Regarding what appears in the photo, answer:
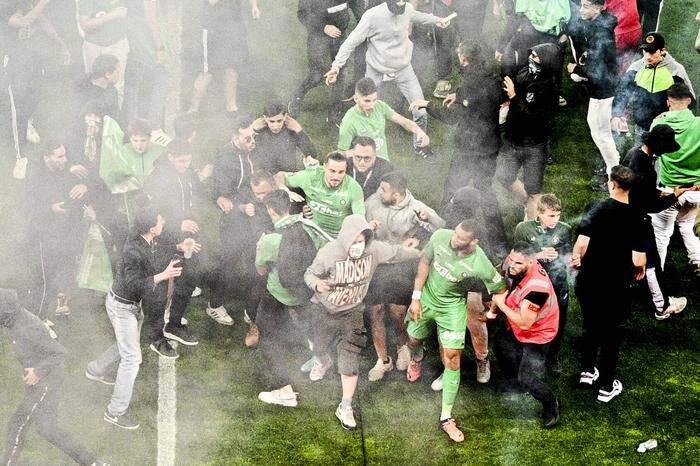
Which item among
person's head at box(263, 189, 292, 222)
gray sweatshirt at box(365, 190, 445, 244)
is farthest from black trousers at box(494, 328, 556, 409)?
person's head at box(263, 189, 292, 222)

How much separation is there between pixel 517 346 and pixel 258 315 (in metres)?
1.26

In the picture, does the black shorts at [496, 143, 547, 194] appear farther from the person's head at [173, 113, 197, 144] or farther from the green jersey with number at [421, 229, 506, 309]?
the person's head at [173, 113, 197, 144]

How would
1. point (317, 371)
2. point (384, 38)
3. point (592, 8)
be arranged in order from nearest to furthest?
point (317, 371)
point (384, 38)
point (592, 8)

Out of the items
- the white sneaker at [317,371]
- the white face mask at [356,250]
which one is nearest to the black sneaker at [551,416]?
the white sneaker at [317,371]

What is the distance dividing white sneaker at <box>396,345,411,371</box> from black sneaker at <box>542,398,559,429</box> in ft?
2.44

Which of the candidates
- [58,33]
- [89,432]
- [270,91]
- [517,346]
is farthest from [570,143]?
[89,432]

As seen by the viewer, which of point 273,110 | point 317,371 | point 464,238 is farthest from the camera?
point 273,110

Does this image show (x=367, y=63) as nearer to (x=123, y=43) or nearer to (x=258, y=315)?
(x=123, y=43)

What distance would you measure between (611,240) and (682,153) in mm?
1203

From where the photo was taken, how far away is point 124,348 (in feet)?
15.7

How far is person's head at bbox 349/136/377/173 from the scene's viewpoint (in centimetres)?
527

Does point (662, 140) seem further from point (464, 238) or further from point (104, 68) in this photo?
point (104, 68)

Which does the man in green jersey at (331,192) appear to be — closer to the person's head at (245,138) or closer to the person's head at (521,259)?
the person's head at (245,138)

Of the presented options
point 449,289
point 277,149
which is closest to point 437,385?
point 449,289
